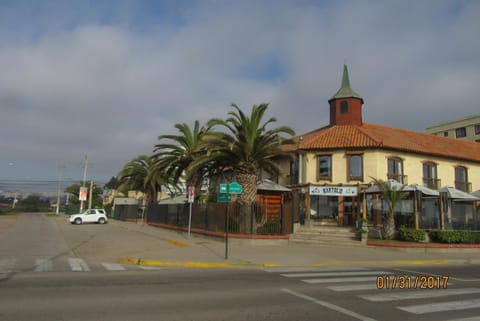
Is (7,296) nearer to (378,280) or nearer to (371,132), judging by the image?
(378,280)

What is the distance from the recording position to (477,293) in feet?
28.9

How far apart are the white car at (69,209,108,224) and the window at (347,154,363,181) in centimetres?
2634

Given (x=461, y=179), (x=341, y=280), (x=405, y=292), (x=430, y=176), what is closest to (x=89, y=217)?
(x=430, y=176)

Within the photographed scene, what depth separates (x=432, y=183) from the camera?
27984 millimetres

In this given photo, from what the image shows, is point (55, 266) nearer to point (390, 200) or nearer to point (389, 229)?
point (390, 200)

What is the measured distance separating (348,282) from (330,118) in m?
24.2

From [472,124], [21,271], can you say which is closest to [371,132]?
[21,271]

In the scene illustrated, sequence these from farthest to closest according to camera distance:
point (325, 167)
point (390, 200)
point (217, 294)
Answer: point (325, 167) < point (390, 200) < point (217, 294)

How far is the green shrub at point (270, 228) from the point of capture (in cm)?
2005

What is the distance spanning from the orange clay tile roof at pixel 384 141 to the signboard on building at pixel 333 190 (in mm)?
3030

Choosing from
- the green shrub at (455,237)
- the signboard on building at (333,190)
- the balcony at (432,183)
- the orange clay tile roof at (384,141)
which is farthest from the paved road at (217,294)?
the balcony at (432,183)

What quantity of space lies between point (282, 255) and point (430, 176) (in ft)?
58.7

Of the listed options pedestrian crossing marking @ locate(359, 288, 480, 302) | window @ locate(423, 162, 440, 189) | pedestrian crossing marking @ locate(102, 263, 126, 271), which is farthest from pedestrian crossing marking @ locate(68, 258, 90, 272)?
window @ locate(423, 162, 440, 189)

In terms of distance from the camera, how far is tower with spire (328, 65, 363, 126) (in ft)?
102
